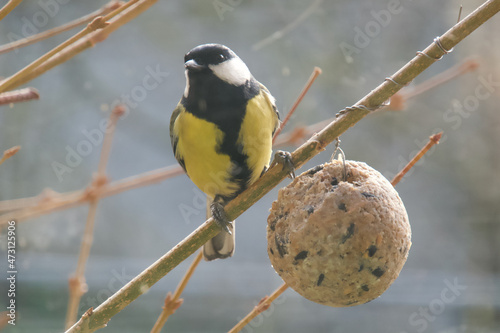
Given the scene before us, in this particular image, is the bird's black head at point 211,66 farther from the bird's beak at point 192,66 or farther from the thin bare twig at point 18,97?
the thin bare twig at point 18,97

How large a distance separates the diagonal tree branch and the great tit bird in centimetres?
9

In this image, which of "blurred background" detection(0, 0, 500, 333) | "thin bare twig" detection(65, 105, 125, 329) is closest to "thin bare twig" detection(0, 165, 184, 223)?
"thin bare twig" detection(65, 105, 125, 329)

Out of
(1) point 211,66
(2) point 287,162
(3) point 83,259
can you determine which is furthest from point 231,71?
(3) point 83,259

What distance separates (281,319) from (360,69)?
3.16ft

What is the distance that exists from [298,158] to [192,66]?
20 centimetres

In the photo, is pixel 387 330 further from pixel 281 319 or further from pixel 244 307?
pixel 244 307

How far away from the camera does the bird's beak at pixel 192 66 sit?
0.71 m

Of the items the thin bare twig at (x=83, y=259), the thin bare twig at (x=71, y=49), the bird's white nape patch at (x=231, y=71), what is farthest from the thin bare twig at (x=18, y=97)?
the bird's white nape patch at (x=231, y=71)

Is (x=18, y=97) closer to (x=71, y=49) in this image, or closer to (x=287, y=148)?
(x=71, y=49)

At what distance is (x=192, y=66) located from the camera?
0.71 m

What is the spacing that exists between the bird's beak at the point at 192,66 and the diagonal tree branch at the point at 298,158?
0.18 meters

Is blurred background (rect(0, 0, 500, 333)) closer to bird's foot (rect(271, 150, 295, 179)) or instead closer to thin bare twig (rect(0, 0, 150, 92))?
bird's foot (rect(271, 150, 295, 179))

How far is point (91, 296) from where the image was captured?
173 cm

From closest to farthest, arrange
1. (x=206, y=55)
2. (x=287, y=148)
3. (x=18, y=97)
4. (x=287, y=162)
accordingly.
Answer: (x=18, y=97)
(x=287, y=162)
(x=206, y=55)
(x=287, y=148)
